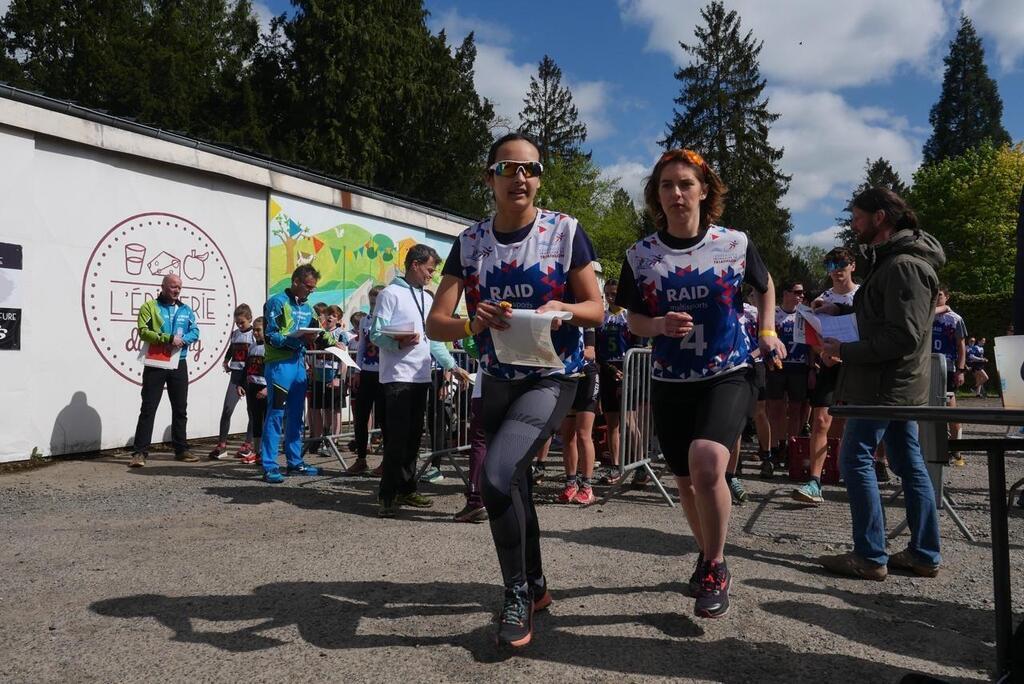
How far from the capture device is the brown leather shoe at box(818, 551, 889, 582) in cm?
428

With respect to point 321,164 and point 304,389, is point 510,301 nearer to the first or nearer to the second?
point 304,389

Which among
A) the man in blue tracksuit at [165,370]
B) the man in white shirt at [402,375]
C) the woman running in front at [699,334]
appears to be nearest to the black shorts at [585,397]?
the man in white shirt at [402,375]

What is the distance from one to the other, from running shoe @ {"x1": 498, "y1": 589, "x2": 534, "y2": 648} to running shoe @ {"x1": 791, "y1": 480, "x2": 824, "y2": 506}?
4170 millimetres

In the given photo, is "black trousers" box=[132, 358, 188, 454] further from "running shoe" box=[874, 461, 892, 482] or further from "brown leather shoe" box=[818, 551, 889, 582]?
"running shoe" box=[874, 461, 892, 482]

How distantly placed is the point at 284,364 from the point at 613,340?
10.9 feet

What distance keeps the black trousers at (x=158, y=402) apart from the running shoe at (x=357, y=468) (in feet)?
7.89

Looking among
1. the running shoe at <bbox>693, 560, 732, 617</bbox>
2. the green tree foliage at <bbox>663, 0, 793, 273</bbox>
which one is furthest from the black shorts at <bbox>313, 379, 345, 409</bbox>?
the green tree foliage at <bbox>663, 0, 793, 273</bbox>

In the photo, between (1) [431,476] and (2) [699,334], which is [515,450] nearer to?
(2) [699,334]

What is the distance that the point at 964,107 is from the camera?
6066 centimetres

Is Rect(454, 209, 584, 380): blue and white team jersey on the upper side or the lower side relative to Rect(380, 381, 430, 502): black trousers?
upper

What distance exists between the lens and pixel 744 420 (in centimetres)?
353

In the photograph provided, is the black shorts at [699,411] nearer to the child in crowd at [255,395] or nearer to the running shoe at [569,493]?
the running shoe at [569,493]

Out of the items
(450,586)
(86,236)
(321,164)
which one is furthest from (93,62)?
(450,586)

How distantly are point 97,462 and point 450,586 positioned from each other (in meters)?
6.66
